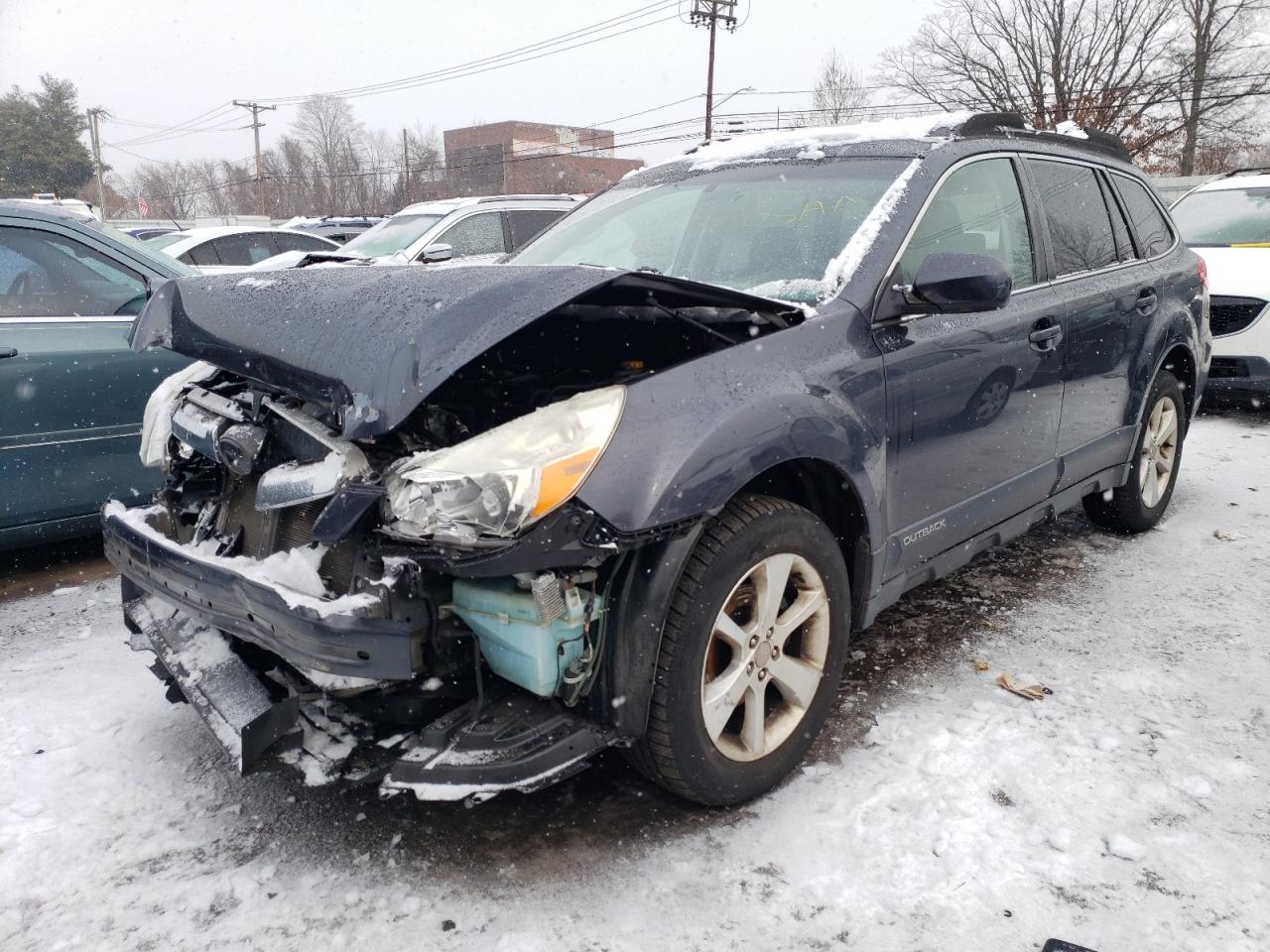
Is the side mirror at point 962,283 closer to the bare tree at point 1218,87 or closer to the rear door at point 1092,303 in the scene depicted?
the rear door at point 1092,303

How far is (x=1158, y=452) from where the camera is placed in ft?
14.9

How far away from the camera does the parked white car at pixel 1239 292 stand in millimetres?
7129

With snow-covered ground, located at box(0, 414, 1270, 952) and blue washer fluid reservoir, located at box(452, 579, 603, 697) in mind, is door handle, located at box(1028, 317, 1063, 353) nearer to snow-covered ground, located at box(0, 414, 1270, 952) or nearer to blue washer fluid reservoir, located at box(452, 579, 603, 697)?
snow-covered ground, located at box(0, 414, 1270, 952)

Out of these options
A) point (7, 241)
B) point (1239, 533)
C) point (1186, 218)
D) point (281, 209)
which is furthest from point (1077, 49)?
point (281, 209)

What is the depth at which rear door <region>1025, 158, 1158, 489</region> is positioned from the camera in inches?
138

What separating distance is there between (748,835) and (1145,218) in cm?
364

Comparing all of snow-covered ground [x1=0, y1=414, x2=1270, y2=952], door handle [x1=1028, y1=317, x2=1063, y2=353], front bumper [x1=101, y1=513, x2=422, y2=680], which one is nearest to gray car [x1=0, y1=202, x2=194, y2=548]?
snow-covered ground [x1=0, y1=414, x2=1270, y2=952]

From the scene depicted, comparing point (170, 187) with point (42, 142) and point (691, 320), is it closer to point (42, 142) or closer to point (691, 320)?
point (42, 142)

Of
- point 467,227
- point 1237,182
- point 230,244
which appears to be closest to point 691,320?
point 467,227

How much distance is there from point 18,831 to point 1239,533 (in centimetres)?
518

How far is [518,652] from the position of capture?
197 cm

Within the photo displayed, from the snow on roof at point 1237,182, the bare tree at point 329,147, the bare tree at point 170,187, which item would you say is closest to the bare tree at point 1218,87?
the snow on roof at point 1237,182

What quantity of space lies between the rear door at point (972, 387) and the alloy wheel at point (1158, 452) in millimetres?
1189

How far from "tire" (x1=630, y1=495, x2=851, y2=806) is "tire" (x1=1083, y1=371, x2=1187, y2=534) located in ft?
8.31
